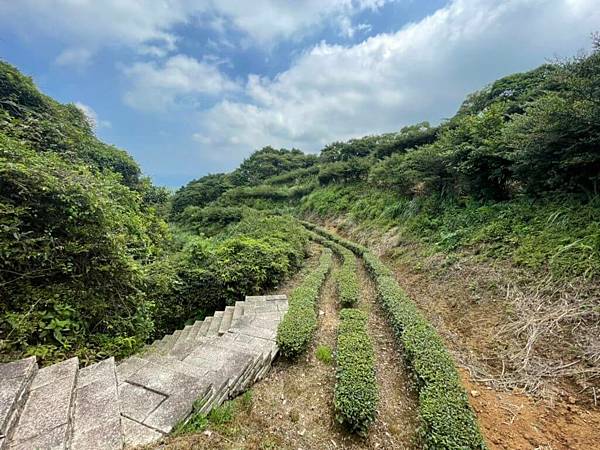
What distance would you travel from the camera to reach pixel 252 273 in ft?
24.8

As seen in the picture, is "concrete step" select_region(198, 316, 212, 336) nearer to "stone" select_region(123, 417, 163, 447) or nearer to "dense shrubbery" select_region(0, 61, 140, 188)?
"stone" select_region(123, 417, 163, 447)

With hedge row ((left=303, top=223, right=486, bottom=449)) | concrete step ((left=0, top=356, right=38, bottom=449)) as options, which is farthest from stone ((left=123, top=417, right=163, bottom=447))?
hedge row ((left=303, top=223, right=486, bottom=449))

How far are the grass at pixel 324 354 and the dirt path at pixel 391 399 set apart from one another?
0.76 m

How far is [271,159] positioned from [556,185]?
133ft

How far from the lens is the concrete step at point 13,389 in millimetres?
1928

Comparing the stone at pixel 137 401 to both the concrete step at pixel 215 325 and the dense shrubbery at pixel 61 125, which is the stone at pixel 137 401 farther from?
the dense shrubbery at pixel 61 125

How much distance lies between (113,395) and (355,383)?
256 cm

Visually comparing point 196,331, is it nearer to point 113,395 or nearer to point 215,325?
point 215,325

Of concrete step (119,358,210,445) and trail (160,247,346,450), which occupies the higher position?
concrete step (119,358,210,445)

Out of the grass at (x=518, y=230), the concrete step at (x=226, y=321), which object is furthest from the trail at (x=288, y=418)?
the grass at (x=518, y=230)

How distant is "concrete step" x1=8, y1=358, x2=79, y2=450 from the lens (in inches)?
72.7

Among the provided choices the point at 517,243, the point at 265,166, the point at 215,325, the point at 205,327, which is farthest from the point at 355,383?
the point at 265,166

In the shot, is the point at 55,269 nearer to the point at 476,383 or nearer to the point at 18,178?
the point at 18,178

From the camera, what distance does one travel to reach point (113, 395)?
2359 mm
